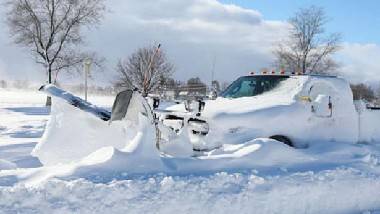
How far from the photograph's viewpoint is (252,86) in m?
8.94

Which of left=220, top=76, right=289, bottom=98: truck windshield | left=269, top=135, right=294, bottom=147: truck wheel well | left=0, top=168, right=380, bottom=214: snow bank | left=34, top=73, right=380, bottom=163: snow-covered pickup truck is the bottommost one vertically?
left=0, top=168, right=380, bottom=214: snow bank

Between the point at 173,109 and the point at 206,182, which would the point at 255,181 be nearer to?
the point at 206,182

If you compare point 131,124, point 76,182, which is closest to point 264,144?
point 131,124

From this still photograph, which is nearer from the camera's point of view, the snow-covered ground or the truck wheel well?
the snow-covered ground

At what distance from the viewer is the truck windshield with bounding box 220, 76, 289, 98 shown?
872 cm

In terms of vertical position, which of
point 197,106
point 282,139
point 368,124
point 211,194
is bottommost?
point 211,194

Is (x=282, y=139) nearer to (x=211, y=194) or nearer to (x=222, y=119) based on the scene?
(x=222, y=119)

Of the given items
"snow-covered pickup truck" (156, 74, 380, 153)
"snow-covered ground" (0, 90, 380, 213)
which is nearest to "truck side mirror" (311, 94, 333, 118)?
"snow-covered pickup truck" (156, 74, 380, 153)

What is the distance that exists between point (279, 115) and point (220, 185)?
2665 millimetres

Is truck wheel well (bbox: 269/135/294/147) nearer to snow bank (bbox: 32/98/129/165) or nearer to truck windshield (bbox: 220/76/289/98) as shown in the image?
truck windshield (bbox: 220/76/289/98)

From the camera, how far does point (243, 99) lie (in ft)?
27.0

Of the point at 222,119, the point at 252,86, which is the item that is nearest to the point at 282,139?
the point at 222,119

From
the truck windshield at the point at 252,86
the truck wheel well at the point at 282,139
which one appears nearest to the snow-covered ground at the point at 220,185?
the truck wheel well at the point at 282,139

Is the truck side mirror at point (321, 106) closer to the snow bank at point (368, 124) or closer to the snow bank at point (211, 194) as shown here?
the snow bank at point (368, 124)
